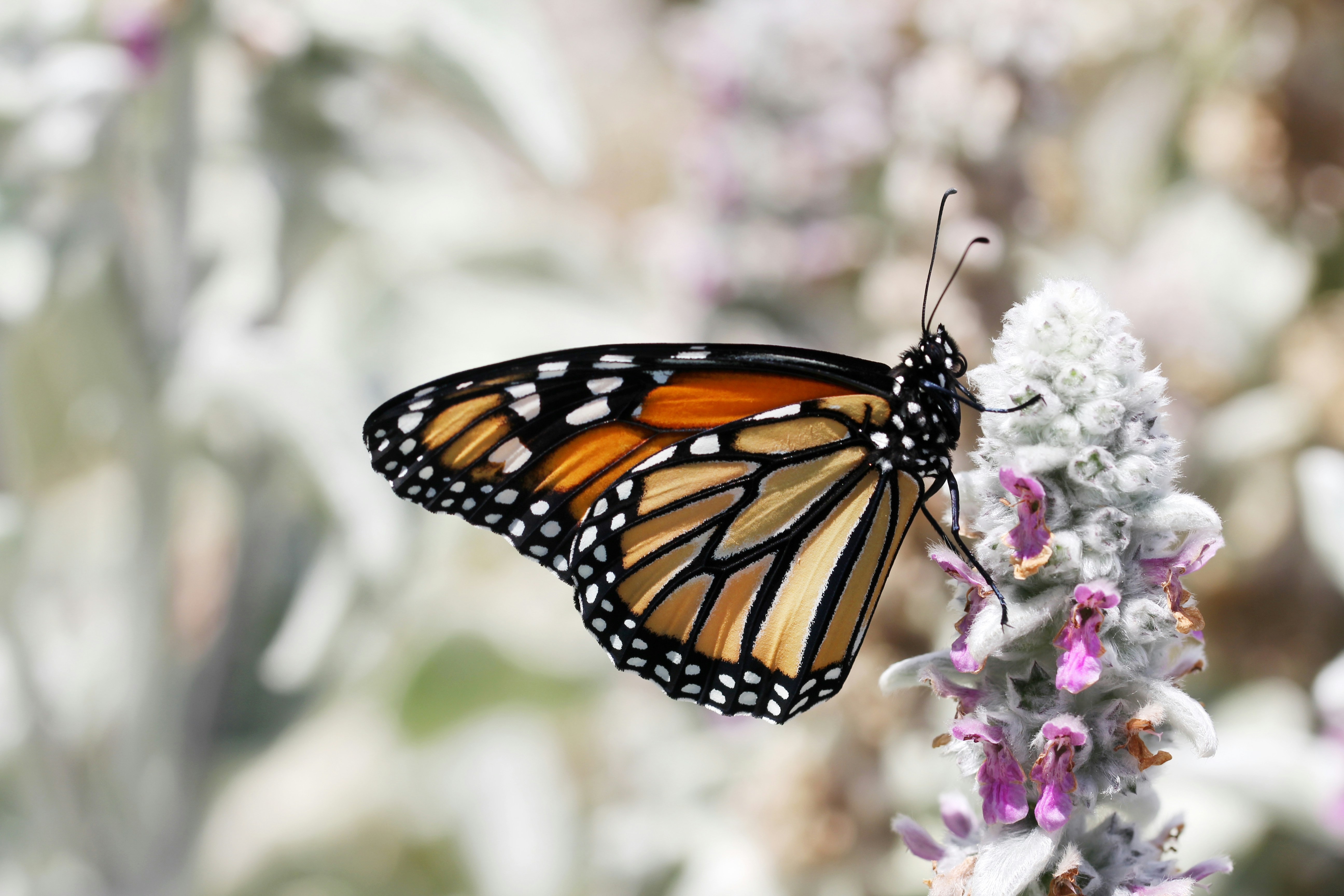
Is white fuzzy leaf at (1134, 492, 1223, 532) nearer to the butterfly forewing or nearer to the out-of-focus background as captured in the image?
the butterfly forewing

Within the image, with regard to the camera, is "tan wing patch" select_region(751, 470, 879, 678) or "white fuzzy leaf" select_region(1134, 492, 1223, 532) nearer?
"white fuzzy leaf" select_region(1134, 492, 1223, 532)

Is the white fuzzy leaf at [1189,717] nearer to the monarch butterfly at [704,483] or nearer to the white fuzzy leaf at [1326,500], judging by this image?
the monarch butterfly at [704,483]

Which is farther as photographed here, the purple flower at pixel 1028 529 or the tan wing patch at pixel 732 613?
the tan wing patch at pixel 732 613

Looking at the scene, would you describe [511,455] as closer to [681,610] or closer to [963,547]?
[681,610]

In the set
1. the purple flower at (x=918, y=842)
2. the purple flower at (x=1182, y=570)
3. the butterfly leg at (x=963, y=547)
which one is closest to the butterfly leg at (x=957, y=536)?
the butterfly leg at (x=963, y=547)

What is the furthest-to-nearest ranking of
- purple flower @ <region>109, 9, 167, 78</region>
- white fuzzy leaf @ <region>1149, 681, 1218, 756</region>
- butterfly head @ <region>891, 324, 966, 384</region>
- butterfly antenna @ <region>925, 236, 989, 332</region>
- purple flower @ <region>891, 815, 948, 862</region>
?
purple flower @ <region>109, 9, 167, 78</region>
butterfly antenna @ <region>925, 236, 989, 332</region>
butterfly head @ <region>891, 324, 966, 384</region>
purple flower @ <region>891, 815, 948, 862</region>
white fuzzy leaf @ <region>1149, 681, 1218, 756</region>

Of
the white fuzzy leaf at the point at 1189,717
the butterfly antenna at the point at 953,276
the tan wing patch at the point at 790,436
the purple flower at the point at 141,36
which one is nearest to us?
the white fuzzy leaf at the point at 1189,717

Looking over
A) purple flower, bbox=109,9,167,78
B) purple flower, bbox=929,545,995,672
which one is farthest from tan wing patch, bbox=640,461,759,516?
purple flower, bbox=109,9,167,78
